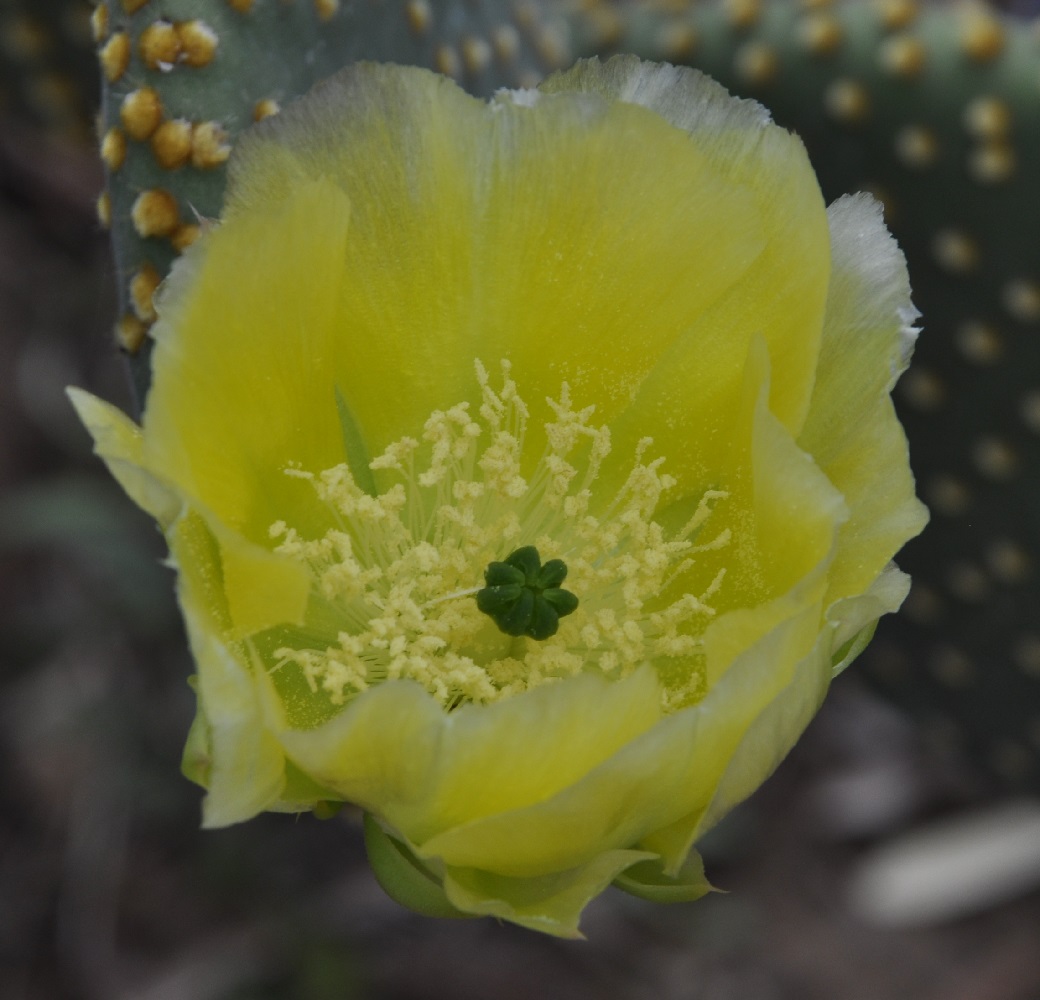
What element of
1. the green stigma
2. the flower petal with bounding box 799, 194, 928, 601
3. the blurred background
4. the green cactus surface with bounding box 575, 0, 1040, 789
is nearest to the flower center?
the green stigma

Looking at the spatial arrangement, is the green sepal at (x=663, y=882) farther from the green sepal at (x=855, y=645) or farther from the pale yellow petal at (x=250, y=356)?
the pale yellow petal at (x=250, y=356)

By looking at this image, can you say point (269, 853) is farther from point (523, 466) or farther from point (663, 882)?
point (663, 882)

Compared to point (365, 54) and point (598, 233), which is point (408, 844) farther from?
point (365, 54)

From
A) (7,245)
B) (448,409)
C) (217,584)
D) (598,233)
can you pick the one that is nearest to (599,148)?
(598,233)

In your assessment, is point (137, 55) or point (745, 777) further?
point (137, 55)

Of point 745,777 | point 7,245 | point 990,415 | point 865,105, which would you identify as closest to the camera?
point 745,777

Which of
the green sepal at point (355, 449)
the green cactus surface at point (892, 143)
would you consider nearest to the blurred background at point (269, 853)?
the green cactus surface at point (892, 143)

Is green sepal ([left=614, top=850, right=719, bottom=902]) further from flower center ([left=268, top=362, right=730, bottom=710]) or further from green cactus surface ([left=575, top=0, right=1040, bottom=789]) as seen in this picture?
green cactus surface ([left=575, top=0, right=1040, bottom=789])
